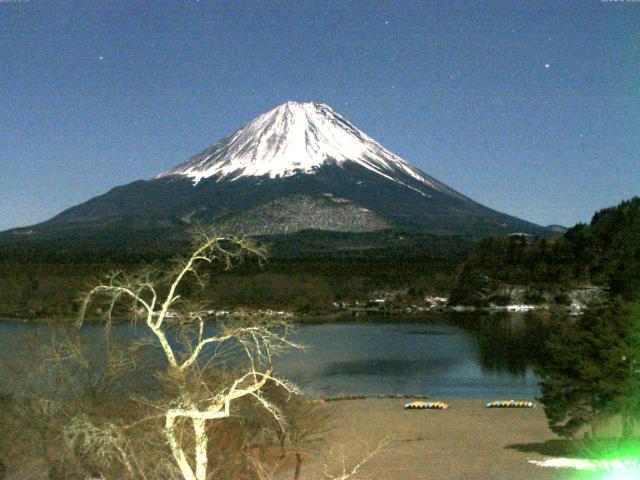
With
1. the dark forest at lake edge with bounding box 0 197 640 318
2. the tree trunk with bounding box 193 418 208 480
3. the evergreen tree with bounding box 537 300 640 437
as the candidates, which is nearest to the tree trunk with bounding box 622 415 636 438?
the evergreen tree with bounding box 537 300 640 437

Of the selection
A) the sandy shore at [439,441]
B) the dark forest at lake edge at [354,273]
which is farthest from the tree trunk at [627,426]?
the dark forest at lake edge at [354,273]

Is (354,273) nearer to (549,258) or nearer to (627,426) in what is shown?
(549,258)

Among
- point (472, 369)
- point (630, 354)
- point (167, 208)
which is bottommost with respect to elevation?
point (472, 369)

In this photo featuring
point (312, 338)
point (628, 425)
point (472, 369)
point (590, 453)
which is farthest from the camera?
point (312, 338)

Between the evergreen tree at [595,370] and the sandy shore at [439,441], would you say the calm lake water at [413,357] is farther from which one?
the evergreen tree at [595,370]

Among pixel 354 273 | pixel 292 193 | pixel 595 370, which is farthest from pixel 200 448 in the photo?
pixel 292 193

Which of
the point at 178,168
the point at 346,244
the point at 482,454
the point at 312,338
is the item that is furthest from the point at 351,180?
the point at 482,454

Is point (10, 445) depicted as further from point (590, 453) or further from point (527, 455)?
point (527, 455)
